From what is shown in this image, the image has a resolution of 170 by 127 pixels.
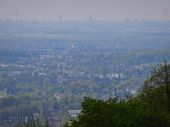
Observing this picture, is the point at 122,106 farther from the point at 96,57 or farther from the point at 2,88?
the point at 96,57

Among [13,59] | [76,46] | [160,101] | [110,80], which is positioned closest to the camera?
[160,101]

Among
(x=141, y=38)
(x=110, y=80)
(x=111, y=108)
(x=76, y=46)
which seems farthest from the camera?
(x=141, y=38)

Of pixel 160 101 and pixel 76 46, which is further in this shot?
pixel 76 46

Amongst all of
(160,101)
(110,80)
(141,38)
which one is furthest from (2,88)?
(141,38)

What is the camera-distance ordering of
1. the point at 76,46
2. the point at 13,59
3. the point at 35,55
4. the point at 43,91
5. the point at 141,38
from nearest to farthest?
the point at 43,91, the point at 13,59, the point at 35,55, the point at 76,46, the point at 141,38

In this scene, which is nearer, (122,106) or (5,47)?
(122,106)

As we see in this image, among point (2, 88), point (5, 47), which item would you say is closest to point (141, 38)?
point (5, 47)

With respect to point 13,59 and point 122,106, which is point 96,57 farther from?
point 122,106

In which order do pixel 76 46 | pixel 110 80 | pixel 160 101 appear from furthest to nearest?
pixel 76 46 → pixel 110 80 → pixel 160 101
